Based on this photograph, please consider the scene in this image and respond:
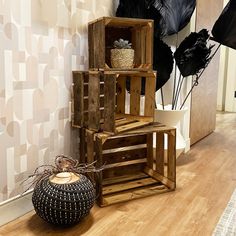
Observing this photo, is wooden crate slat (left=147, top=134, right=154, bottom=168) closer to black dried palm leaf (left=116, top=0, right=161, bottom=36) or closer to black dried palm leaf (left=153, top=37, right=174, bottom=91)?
black dried palm leaf (left=153, top=37, right=174, bottom=91)

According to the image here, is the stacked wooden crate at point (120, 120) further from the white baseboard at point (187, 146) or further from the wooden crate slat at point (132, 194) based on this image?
the white baseboard at point (187, 146)

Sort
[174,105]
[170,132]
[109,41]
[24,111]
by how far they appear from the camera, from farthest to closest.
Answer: [174,105], [109,41], [170,132], [24,111]

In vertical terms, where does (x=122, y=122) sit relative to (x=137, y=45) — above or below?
below

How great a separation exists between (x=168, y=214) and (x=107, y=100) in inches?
27.1

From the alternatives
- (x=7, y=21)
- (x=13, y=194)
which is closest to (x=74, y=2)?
(x=7, y=21)

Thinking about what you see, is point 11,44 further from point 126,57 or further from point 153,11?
point 153,11

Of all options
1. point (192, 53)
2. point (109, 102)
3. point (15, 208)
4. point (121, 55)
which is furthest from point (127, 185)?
point (192, 53)

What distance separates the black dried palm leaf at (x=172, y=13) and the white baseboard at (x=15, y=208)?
142 centimetres

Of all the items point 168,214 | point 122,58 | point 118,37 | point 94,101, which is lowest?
point 168,214

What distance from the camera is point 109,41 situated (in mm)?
2039

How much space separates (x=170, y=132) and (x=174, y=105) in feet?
2.18

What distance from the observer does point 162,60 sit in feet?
7.38

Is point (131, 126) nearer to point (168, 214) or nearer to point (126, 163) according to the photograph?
point (126, 163)

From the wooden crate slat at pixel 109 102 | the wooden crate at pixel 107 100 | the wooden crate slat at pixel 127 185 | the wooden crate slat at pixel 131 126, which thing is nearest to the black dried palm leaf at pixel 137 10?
the wooden crate at pixel 107 100
